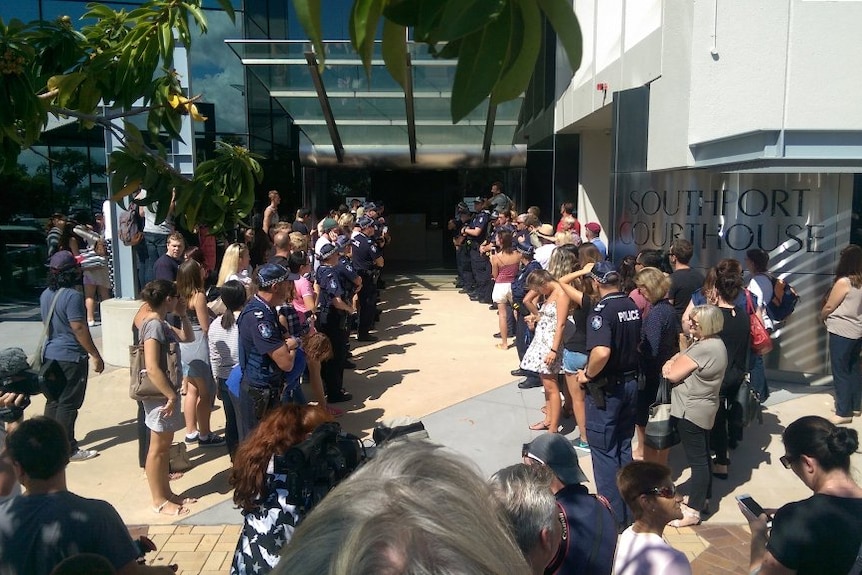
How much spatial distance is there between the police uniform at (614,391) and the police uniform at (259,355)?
2377 millimetres

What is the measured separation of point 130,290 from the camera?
9.63 metres

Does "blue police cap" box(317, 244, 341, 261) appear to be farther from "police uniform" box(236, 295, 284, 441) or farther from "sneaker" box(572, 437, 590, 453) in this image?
"sneaker" box(572, 437, 590, 453)

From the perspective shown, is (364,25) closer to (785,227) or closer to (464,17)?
(464,17)

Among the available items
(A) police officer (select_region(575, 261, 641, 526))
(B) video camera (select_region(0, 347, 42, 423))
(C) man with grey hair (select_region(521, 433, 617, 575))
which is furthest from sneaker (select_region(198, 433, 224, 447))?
(C) man with grey hair (select_region(521, 433, 617, 575))

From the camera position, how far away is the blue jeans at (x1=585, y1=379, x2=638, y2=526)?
16.2ft

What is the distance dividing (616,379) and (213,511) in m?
3.29

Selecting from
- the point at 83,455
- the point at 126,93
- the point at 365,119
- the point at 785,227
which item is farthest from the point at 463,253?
the point at 126,93

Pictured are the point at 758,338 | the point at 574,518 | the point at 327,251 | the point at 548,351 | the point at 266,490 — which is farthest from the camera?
the point at 327,251

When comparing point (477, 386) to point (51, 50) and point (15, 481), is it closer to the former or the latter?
point (15, 481)

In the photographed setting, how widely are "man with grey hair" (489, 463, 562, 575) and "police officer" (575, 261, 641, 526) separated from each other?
2.43 metres

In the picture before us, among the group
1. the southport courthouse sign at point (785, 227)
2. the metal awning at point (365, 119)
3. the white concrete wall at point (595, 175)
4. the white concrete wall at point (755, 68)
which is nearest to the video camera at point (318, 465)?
the white concrete wall at point (755, 68)

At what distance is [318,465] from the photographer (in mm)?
2543

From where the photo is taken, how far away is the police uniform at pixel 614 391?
4.85 m

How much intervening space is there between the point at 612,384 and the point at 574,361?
1.11m
